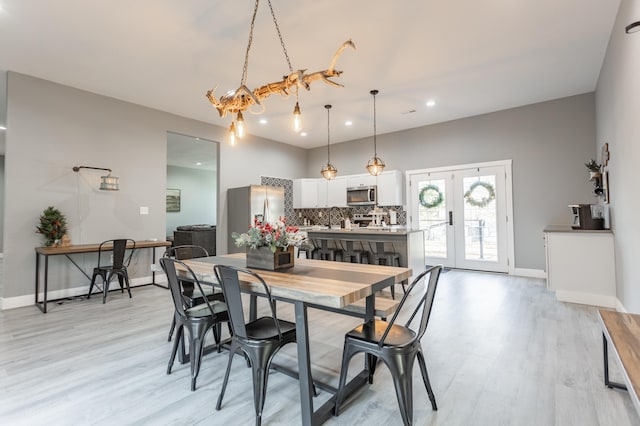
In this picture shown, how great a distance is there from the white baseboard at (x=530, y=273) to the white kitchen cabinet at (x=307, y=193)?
4514 mm

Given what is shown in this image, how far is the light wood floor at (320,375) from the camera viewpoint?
1.81 meters

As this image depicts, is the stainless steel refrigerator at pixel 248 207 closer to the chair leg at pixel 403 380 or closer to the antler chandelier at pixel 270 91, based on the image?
the antler chandelier at pixel 270 91

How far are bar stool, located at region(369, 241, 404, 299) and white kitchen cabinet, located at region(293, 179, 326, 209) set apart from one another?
10.4 ft

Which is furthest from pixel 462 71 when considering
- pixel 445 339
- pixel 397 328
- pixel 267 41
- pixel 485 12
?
pixel 397 328

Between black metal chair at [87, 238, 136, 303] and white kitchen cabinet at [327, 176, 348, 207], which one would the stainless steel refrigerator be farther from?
black metal chair at [87, 238, 136, 303]

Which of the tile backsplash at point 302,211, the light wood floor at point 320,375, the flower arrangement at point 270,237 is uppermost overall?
the tile backsplash at point 302,211

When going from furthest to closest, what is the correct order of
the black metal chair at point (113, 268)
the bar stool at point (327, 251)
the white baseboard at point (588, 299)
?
the bar stool at point (327, 251), the black metal chair at point (113, 268), the white baseboard at point (588, 299)

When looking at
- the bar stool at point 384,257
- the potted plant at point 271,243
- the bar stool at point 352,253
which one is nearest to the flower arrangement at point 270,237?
the potted plant at point 271,243

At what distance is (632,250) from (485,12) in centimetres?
256

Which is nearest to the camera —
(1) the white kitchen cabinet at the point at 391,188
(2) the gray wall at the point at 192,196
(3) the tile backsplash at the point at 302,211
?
(1) the white kitchen cabinet at the point at 391,188

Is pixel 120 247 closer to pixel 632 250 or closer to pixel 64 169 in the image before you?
pixel 64 169

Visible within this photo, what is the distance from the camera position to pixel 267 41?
132 inches

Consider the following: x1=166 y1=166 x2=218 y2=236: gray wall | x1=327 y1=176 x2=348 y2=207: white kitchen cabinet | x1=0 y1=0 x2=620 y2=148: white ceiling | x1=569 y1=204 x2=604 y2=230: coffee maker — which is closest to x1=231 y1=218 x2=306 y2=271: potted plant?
x1=0 y1=0 x2=620 y2=148: white ceiling

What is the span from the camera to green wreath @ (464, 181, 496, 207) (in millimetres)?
5891
